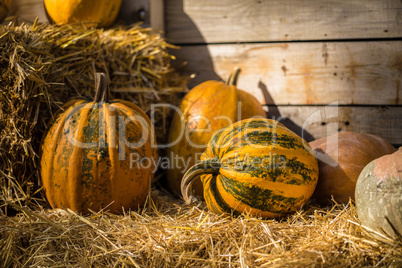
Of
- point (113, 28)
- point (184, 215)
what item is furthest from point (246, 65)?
point (184, 215)

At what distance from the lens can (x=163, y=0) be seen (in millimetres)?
2721

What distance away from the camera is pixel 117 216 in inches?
71.2

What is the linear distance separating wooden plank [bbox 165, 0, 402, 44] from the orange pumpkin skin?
0.79m

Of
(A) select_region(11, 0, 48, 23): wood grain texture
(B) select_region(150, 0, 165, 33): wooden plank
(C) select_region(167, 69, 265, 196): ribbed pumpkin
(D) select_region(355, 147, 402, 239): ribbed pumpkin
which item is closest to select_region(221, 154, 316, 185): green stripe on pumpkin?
(D) select_region(355, 147, 402, 239): ribbed pumpkin

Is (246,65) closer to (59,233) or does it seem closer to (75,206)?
(75,206)

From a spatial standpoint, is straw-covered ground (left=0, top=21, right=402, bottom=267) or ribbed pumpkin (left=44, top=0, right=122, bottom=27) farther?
ribbed pumpkin (left=44, top=0, right=122, bottom=27)

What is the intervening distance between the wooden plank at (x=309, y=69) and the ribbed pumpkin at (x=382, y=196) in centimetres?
95

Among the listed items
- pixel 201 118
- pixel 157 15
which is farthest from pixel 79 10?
pixel 201 118

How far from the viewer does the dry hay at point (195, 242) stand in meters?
1.32

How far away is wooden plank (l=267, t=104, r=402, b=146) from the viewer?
2.33m

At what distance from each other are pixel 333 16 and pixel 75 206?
196 cm

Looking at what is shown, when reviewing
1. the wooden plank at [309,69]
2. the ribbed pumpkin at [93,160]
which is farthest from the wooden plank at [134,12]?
the ribbed pumpkin at [93,160]

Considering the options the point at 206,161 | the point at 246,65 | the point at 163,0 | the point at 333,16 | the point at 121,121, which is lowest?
the point at 206,161

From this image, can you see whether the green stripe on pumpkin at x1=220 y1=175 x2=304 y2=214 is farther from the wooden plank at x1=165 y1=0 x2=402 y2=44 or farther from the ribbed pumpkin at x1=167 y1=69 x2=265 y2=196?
the wooden plank at x1=165 y1=0 x2=402 y2=44
